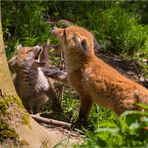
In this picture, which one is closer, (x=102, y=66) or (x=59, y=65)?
(x=102, y=66)

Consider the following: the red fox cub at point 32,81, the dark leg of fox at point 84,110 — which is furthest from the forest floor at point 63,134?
the red fox cub at point 32,81

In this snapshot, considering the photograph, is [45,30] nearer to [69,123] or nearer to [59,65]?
[59,65]

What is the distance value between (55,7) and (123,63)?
3.00 m

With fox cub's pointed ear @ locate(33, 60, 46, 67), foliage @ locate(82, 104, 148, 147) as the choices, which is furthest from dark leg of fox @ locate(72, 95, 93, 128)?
foliage @ locate(82, 104, 148, 147)

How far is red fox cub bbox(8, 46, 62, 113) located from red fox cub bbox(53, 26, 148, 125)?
0.48m

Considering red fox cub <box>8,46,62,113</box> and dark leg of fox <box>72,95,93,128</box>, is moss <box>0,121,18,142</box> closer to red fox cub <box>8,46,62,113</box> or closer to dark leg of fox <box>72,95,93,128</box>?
dark leg of fox <box>72,95,93,128</box>

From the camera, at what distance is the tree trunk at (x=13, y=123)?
19.3 ft

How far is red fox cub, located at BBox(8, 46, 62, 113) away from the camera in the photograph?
796 centimetres

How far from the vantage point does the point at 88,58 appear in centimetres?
746

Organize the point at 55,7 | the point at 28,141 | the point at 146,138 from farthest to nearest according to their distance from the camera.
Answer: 1. the point at 55,7
2. the point at 28,141
3. the point at 146,138

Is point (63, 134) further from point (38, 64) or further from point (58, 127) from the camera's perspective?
point (38, 64)

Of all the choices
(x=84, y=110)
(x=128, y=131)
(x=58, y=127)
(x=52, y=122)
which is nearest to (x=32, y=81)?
(x=52, y=122)

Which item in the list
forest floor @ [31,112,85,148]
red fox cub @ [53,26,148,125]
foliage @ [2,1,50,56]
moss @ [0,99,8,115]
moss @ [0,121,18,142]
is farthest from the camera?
foliage @ [2,1,50,56]

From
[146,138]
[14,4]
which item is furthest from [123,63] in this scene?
[146,138]
